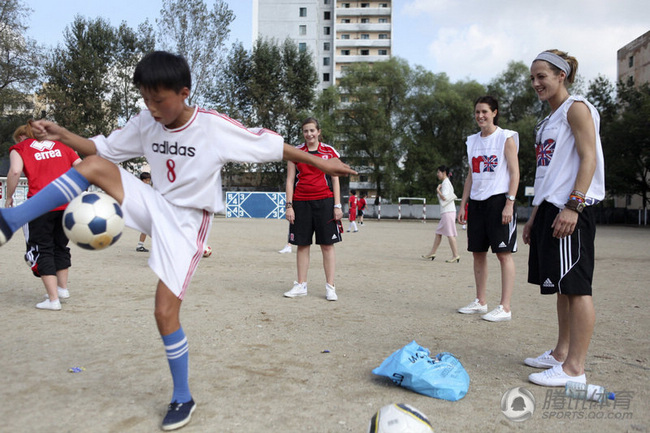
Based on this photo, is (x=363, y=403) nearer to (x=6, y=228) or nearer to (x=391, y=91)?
(x=6, y=228)

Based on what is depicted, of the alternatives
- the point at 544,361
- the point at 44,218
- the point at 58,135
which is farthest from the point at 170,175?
the point at 44,218

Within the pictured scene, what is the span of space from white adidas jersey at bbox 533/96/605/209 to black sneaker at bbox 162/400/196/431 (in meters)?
2.75

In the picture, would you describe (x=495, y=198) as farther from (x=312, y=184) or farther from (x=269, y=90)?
(x=269, y=90)

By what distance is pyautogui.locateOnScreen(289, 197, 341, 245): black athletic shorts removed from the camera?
6.87m

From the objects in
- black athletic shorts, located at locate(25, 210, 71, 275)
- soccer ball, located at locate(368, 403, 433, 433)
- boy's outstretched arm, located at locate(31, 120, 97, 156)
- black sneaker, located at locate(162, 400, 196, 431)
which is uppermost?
boy's outstretched arm, located at locate(31, 120, 97, 156)

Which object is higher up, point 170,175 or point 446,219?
point 170,175

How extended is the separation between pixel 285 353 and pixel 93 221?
1926mm

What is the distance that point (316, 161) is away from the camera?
3361 millimetres

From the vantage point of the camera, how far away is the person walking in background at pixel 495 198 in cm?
565

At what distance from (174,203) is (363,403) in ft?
5.54

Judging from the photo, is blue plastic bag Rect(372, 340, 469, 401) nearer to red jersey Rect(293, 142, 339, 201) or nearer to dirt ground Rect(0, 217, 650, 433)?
dirt ground Rect(0, 217, 650, 433)

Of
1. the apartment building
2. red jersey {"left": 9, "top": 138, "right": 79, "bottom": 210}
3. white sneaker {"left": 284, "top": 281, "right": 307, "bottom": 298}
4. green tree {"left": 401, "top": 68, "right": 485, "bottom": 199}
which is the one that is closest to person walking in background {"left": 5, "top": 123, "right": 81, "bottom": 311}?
red jersey {"left": 9, "top": 138, "right": 79, "bottom": 210}

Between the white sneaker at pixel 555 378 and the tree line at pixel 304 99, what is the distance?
35954 mm

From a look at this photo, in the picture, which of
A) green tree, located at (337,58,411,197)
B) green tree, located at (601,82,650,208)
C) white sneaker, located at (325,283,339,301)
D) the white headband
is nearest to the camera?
the white headband
